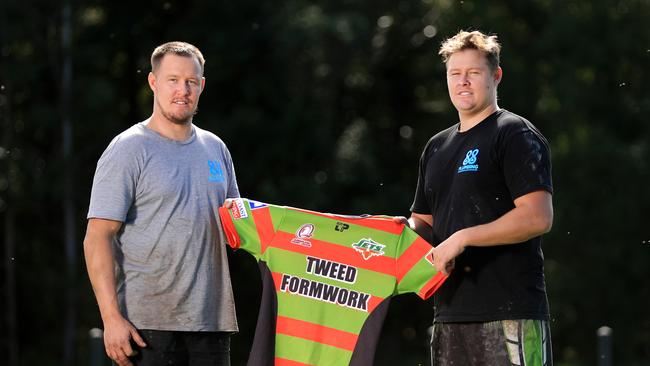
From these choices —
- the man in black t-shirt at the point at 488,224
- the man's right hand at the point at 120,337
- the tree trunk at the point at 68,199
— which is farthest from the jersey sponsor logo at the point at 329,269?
the tree trunk at the point at 68,199

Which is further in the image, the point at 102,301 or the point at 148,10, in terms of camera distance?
the point at 148,10

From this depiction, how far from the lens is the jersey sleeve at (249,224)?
191 inches

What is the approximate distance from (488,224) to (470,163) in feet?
0.94

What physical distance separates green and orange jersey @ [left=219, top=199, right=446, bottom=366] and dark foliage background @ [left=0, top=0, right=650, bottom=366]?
12.8 m

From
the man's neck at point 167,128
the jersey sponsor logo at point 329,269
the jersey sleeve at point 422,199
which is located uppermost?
the man's neck at point 167,128

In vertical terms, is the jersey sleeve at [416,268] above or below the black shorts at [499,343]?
above

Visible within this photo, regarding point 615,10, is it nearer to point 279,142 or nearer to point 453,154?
point 279,142

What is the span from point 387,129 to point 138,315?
18176 millimetres

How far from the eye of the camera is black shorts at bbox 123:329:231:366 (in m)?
4.69

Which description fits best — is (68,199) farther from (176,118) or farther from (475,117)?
(475,117)

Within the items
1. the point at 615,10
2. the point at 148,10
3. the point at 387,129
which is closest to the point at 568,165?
the point at 615,10

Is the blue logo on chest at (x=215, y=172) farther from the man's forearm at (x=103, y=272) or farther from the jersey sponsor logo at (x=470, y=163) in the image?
the jersey sponsor logo at (x=470, y=163)

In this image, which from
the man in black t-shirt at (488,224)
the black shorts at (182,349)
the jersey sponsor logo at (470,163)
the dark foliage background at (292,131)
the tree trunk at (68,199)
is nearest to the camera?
the man in black t-shirt at (488,224)

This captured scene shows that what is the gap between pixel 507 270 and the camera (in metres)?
4.57
